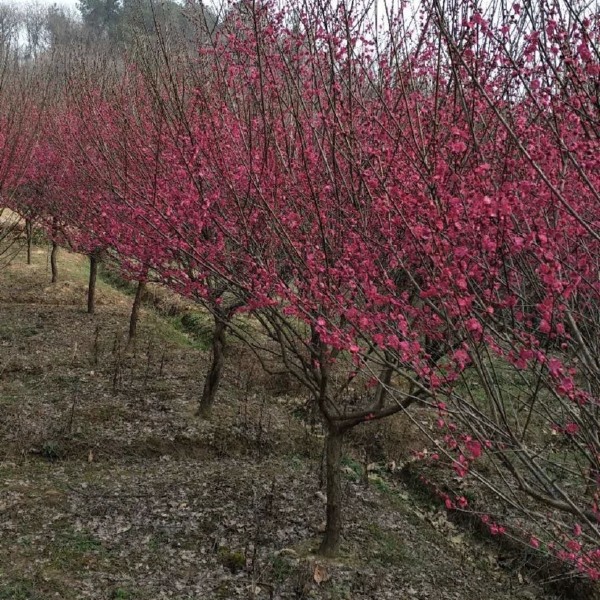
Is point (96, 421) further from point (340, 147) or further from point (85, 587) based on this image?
→ point (340, 147)

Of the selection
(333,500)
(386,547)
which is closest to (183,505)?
(333,500)

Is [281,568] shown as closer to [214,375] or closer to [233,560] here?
[233,560]

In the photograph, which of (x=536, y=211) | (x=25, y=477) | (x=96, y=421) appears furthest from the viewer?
(x=96, y=421)

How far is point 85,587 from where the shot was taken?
17.5 ft

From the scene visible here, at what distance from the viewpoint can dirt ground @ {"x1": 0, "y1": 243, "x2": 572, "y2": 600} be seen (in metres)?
5.73

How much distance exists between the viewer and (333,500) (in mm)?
6176

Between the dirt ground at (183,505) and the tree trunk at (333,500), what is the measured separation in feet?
0.55

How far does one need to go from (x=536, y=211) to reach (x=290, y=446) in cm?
598

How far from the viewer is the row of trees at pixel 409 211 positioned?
315 centimetres

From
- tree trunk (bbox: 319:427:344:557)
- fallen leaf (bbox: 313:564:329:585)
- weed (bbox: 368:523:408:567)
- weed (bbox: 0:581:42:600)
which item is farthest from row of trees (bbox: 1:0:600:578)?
weed (bbox: 0:581:42:600)

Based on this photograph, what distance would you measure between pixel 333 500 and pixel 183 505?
1.98 metres

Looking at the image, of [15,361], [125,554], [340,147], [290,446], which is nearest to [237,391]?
[290,446]

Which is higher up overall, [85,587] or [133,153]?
[133,153]

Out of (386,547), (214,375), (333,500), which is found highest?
(214,375)
